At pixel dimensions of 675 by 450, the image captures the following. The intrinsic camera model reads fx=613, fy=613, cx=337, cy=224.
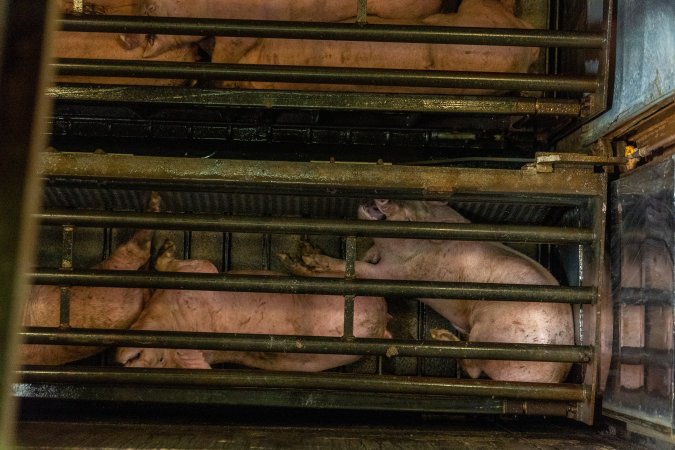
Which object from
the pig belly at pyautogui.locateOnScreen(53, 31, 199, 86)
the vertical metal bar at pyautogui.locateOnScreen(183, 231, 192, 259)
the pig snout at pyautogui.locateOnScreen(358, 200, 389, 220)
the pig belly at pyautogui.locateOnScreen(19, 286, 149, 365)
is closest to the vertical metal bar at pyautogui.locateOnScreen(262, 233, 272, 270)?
the vertical metal bar at pyautogui.locateOnScreen(183, 231, 192, 259)

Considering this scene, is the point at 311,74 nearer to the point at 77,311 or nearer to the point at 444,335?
the point at 444,335

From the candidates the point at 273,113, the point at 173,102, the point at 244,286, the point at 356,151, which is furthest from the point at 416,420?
the point at 173,102

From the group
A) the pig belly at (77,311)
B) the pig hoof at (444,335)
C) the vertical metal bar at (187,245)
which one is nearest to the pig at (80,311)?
the pig belly at (77,311)

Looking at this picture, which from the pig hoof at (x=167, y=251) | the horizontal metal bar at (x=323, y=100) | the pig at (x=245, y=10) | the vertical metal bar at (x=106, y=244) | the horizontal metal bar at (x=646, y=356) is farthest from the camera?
the vertical metal bar at (x=106, y=244)

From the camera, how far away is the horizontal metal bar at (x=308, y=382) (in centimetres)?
218

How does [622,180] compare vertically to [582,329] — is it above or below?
above

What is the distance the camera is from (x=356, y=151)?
2910 millimetres

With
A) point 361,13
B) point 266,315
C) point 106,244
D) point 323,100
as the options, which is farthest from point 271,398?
point 361,13

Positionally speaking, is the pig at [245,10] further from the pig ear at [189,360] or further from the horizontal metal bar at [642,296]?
the horizontal metal bar at [642,296]

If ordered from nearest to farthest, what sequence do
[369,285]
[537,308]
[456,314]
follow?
[369,285], [537,308], [456,314]

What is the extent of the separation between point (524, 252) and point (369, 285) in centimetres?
100

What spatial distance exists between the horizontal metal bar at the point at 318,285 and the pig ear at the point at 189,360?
1.27ft

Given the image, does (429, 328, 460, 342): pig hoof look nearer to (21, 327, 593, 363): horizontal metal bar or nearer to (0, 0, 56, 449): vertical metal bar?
(21, 327, 593, 363): horizontal metal bar

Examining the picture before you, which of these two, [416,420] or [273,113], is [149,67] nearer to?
[273,113]
